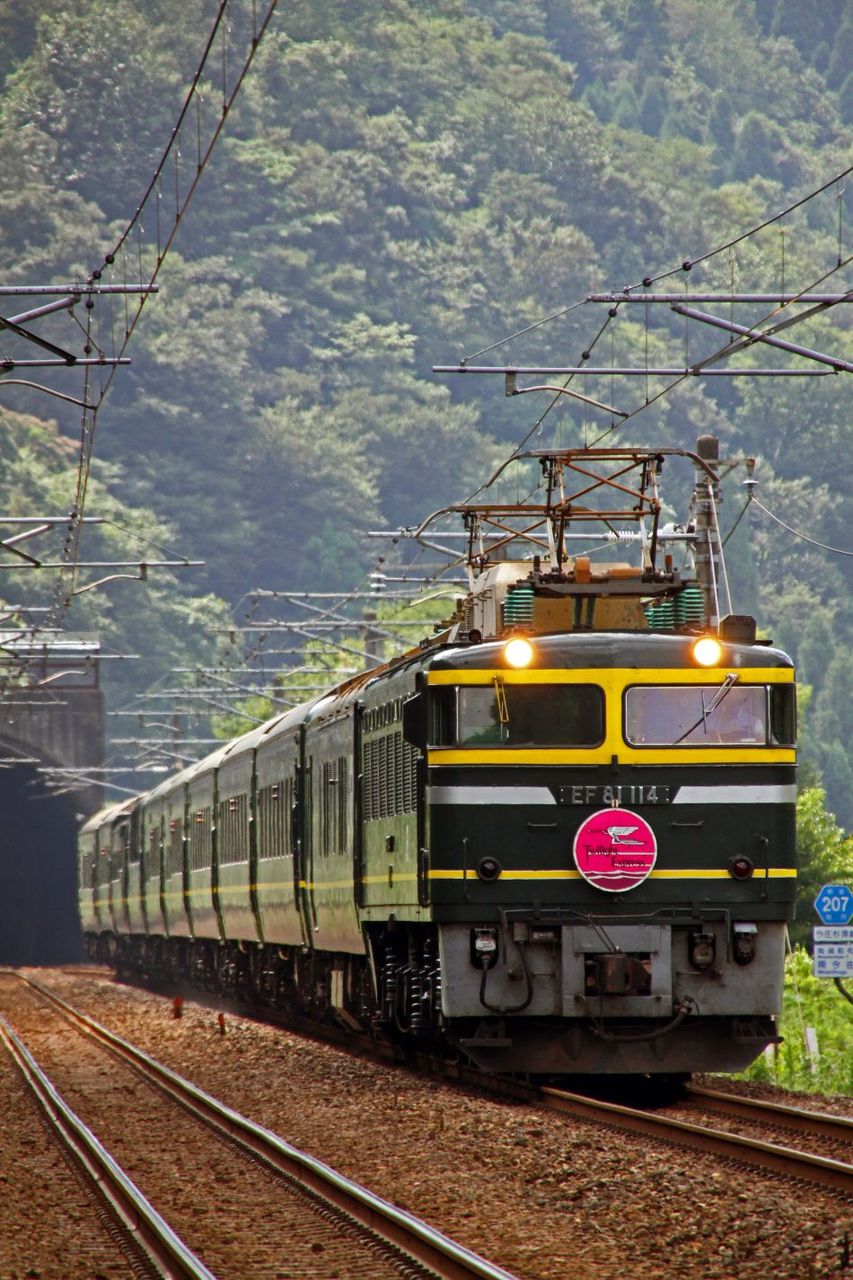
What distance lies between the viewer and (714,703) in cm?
1656

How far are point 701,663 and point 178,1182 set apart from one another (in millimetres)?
5273

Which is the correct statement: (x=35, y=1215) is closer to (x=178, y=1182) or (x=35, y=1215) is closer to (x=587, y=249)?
(x=178, y=1182)

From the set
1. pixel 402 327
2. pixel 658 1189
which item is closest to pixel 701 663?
pixel 658 1189

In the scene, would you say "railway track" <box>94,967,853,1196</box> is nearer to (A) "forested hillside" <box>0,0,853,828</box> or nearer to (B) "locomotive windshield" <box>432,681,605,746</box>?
(B) "locomotive windshield" <box>432,681,605,746</box>

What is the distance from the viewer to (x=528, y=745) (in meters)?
16.5

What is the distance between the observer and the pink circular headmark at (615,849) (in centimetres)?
1619

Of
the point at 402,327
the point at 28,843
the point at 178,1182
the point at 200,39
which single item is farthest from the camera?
the point at 200,39

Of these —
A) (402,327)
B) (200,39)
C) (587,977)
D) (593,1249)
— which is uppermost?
(200,39)

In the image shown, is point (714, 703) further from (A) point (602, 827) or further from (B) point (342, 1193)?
(B) point (342, 1193)

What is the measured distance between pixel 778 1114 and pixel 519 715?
324 centimetres

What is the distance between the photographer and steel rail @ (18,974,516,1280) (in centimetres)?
1021

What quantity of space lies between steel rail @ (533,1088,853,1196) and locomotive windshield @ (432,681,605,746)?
248 centimetres

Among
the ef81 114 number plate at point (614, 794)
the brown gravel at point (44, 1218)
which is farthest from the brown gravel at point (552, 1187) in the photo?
the ef81 114 number plate at point (614, 794)

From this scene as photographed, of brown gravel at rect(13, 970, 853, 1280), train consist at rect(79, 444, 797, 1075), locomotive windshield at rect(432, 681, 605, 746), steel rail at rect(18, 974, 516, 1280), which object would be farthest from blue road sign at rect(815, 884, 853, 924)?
steel rail at rect(18, 974, 516, 1280)
